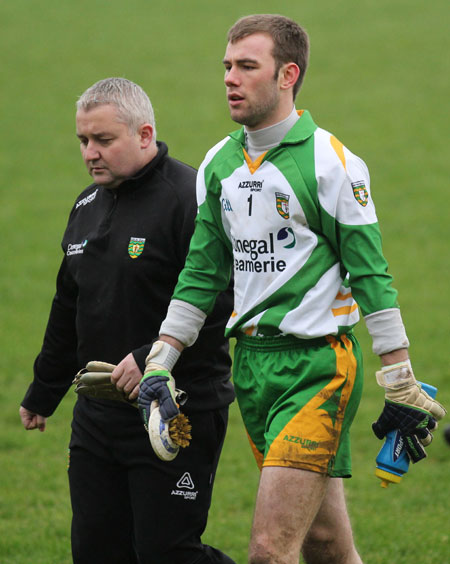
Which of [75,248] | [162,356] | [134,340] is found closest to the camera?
[162,356]

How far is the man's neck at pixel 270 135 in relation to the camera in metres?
4.16

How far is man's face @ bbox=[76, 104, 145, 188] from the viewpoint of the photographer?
4.55 m

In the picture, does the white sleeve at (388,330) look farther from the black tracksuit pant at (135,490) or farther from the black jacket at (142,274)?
the black tracksuit pant at (135,490)

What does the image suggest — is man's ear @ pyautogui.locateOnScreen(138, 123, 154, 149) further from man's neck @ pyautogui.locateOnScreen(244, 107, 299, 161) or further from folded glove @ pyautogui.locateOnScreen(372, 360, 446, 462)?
folded glove @ pyautogui.locateOnScreen(372, 360, 446, 462)

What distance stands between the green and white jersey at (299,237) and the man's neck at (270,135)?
32 millimetres

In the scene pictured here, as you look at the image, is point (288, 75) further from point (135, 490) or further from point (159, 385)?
point (135, 490)

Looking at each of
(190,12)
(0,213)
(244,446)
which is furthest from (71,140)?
(244,446)

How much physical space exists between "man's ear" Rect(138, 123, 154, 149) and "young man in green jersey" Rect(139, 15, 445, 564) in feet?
1.49

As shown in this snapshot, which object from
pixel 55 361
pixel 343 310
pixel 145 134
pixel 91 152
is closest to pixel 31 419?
pixel 55 361

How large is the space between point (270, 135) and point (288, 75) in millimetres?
253

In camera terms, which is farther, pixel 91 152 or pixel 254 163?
pixel 91 152

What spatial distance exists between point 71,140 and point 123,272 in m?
17.0

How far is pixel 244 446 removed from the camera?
8.48 meters

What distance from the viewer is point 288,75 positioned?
13.7ft
